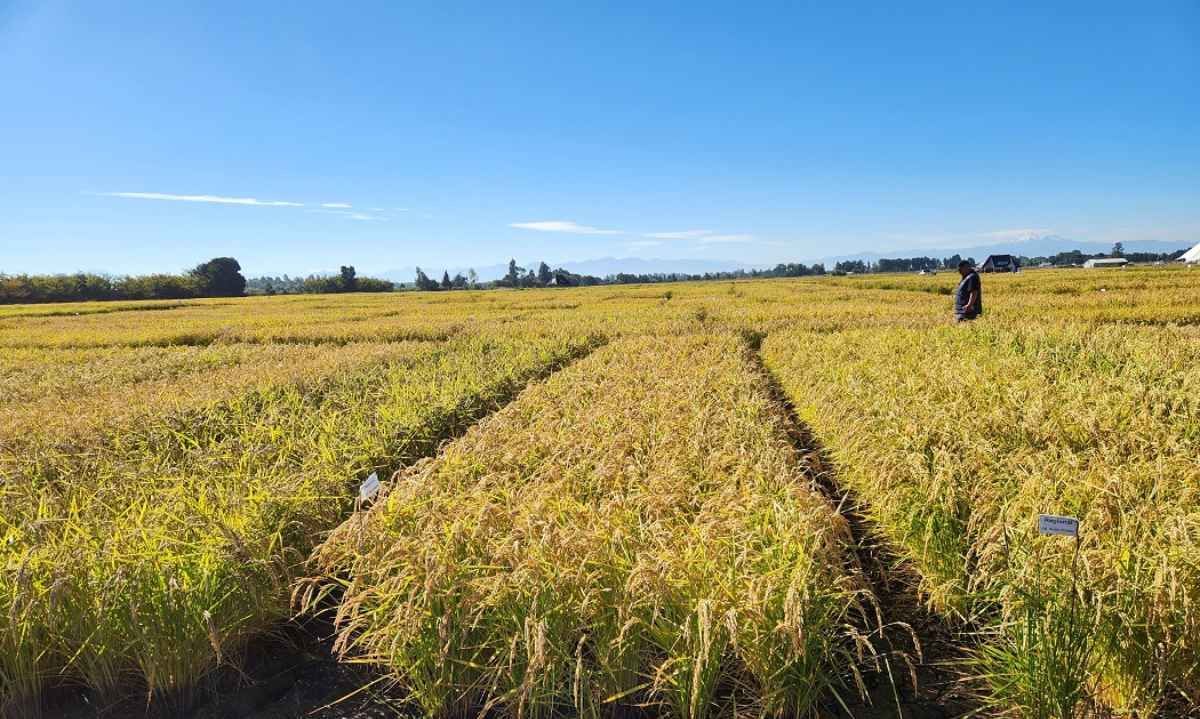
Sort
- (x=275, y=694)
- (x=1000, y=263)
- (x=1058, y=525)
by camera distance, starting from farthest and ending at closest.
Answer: (x=1000, y=263) < (x=275, y=694) < (x=1058, y=525)

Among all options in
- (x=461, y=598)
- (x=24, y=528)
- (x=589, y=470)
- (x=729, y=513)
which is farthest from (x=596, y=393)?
(x=24, y=528)

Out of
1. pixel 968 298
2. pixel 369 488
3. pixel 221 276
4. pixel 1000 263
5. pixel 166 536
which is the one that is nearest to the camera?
pixel 166 536

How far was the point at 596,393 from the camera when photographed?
6.80m

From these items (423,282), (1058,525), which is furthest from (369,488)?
(423,282)

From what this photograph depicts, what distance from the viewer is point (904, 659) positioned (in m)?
2.88

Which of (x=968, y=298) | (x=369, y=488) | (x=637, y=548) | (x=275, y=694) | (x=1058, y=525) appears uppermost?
(x=968, y=298)

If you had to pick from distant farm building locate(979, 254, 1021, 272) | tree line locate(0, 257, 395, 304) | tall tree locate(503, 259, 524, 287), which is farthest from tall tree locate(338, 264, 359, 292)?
distant farm building locate(979, 254, 1021, 272)

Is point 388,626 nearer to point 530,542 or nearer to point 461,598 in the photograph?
point 461,598

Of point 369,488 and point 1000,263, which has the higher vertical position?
point 1000,263

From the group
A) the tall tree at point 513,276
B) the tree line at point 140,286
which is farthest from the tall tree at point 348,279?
the tall tree at point 513,276

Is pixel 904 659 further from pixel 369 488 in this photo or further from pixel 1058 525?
pixel 369 488

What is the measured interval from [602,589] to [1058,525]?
6.01 feet

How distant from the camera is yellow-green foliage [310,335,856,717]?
2.34 meters

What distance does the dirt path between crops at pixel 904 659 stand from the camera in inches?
99.4
